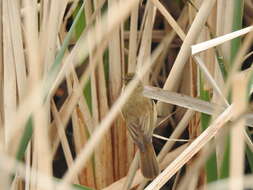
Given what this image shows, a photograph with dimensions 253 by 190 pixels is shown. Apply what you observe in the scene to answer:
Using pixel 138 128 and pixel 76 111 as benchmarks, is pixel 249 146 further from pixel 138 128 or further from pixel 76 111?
pixel 76 111

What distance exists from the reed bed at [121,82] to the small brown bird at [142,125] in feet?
0.14

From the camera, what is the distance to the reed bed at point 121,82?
117 centimetres

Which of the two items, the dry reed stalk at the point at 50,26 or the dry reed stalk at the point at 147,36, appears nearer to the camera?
the dry reed stalk at the point at 50,26

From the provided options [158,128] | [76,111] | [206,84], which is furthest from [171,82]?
[158,128]

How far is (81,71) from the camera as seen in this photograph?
2.04m

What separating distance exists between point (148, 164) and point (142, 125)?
0.23 m

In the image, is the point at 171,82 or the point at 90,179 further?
the point at 90,179

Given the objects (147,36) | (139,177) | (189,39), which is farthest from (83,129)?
(189,39)

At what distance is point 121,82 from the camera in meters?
1.68

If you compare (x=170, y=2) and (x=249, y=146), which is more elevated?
(x=170, y=2)

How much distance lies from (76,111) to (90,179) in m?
0.22

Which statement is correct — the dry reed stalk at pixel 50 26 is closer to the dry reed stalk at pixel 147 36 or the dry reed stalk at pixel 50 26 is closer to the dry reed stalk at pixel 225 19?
the dry reed stalk at pixel 147 36

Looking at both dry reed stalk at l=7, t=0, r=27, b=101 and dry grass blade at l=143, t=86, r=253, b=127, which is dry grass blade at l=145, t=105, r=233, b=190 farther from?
dry reed stalk at l=7, t=0, r=27, b=101

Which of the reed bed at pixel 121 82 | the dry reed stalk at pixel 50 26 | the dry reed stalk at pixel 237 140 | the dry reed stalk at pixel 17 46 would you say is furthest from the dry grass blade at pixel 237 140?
the dry reed stalk at pixel 17 46
